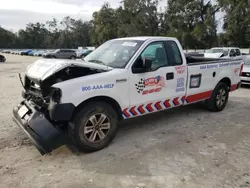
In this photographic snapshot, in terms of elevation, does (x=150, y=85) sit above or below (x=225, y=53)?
below

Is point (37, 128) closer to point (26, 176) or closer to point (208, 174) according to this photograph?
point (26, 176)

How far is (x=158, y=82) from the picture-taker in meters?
4.71

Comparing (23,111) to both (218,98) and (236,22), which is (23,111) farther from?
(236,22)

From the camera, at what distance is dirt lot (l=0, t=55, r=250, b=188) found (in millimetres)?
3250

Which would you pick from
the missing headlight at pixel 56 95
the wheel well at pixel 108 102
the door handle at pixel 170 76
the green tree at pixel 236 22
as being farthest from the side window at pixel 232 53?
the green tree at pixel 236 22

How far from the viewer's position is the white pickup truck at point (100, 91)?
3.65 meters

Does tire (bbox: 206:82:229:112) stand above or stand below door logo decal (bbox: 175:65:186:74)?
below

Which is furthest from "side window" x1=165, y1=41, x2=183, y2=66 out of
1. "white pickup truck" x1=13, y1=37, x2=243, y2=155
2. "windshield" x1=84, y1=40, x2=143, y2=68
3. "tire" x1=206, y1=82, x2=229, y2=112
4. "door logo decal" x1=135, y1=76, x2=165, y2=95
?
"tire" x1=206, y1=82, x2=229, y2=112

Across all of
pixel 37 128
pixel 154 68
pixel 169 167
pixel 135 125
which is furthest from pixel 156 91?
pixel 37 128

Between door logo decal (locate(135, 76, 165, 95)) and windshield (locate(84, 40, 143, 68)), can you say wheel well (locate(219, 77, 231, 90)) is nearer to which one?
door logo decal (locate(135, 76, 165, 95))

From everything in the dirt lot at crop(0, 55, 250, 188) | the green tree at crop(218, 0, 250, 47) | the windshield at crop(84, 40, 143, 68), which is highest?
the green tree at crop(218, 0, 250, 47)

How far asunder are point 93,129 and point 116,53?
1582 mm

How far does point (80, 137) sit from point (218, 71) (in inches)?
160

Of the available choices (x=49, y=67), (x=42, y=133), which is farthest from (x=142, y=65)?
(x=42, y=133)
